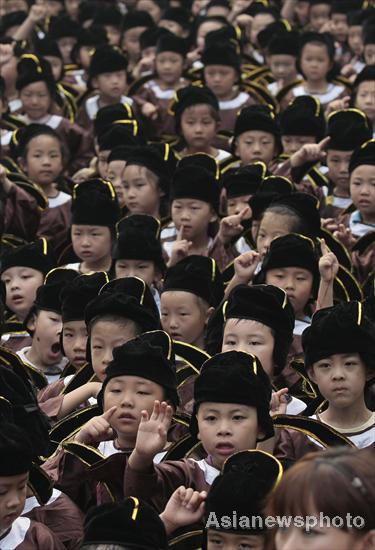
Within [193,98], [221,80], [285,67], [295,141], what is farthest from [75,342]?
Answer: [285,67]

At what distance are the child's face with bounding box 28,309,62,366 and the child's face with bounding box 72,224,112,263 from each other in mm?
878

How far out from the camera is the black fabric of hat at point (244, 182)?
10227mm

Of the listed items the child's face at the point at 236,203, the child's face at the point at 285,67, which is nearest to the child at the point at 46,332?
the child's face at the point at 236,203

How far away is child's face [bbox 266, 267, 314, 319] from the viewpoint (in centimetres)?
834

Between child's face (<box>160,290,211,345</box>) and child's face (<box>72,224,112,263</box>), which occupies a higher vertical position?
child's face (<box>160,290,211,345</box>)

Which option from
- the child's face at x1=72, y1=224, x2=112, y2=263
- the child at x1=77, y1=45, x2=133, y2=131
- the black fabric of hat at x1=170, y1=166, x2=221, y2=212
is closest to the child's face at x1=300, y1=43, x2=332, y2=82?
the child at x1=77, y1=45, x2=133, y2=131

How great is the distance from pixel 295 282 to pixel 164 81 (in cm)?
593

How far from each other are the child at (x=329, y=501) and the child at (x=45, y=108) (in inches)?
344


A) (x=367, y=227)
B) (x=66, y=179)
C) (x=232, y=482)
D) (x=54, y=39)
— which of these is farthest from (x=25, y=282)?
(x=54, y=39)

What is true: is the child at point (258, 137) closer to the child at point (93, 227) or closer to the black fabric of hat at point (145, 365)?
the child at point (93, 227)

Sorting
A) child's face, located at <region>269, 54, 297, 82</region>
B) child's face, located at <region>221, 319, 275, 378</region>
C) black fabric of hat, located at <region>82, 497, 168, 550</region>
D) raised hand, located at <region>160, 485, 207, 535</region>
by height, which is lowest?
child's face, located at <region>269, 54, 297, 82</region>

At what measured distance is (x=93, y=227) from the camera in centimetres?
978

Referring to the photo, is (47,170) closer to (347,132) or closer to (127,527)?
(347,132)

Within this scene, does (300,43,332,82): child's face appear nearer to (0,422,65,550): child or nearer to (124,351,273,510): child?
(124,351,273,510): child
